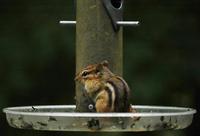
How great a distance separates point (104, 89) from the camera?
10.3 feet

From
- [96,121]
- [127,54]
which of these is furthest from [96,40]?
[127,54]

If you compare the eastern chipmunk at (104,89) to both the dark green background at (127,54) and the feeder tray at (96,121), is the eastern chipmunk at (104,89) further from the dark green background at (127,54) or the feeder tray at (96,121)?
the dark green background at (127,54)

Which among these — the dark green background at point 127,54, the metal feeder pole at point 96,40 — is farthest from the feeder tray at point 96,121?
the dark green background at point 127,54

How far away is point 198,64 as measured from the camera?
5.77 m

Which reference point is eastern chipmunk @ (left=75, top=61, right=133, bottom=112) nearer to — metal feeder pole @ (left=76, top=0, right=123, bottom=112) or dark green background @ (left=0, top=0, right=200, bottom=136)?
metal feeder pole @ (left=76, top=0, right=123, bottom=112)

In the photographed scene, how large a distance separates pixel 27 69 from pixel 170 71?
87 centimetres

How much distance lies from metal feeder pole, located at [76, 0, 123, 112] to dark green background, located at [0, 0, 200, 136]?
6.52 ft

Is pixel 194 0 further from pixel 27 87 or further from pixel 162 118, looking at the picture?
pixel 162 118

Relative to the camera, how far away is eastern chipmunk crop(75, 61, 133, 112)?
3.11 metres

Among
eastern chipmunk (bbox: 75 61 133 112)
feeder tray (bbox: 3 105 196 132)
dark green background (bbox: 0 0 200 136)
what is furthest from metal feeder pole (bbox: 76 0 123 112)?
dark green background (bbox: 0 0 200 136)

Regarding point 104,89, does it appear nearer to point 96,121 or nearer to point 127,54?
point 96,121

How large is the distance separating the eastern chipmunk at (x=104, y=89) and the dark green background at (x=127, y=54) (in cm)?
222

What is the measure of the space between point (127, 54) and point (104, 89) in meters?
2.40

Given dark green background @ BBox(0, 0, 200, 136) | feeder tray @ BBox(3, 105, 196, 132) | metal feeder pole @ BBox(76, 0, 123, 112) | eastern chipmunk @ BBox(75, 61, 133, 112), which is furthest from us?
dark green background @ BBox(0, 0, 200, 136)
